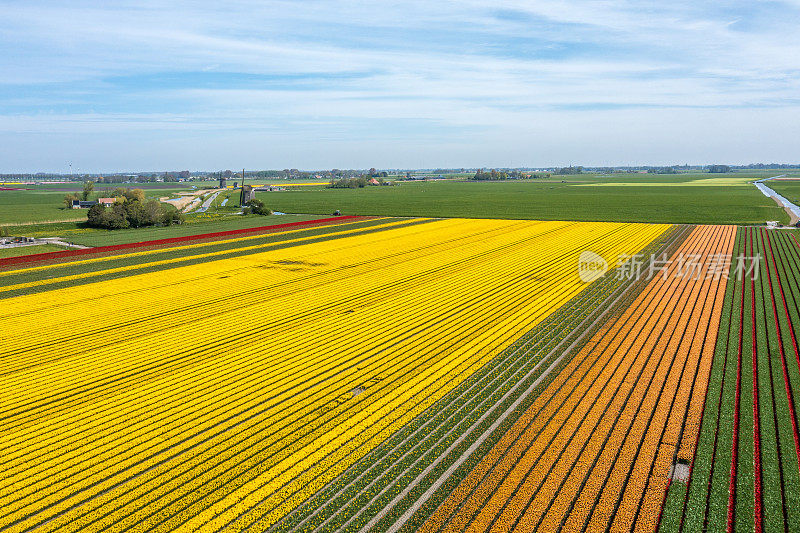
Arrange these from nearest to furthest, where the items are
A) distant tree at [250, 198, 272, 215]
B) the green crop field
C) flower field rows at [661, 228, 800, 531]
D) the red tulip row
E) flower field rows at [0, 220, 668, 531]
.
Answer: flower field rows at [661, 228, 800, 531] → flower field rows at [0, 220, 668, 531] → the red tulip row → distant tree at [250, 198, 272, 215] → the green crop field

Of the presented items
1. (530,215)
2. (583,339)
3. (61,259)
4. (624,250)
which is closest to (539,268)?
(624,250)

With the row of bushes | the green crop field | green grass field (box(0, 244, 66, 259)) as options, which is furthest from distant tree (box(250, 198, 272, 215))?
the green crop field

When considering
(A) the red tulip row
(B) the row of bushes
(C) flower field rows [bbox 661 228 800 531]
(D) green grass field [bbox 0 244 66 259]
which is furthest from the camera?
(B) the row of bushes

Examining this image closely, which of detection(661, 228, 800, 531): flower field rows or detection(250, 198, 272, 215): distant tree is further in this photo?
detection(250, 198, 272, 215): distant tree

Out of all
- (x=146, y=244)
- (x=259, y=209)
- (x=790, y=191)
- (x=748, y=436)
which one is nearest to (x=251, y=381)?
(x=748, y=436)

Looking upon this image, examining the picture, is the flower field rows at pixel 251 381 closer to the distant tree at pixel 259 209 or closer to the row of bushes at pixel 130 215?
the row of bushes at pixel 130 215

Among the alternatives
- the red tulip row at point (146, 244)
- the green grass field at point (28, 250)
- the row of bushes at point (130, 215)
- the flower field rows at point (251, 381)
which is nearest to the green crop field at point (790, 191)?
the red tulip row at point (146, 244)

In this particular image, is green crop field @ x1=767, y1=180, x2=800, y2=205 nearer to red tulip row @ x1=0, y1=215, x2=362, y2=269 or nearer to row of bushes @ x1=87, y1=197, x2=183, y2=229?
red tulip row @ x1=0, y1=215, x2=362, y2=269

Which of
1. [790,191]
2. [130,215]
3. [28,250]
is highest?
[790,191]

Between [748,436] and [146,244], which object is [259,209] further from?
[748,436]

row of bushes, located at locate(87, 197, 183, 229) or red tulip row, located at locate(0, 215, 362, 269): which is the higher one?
row of bushes, located at locate(87, 197, 183, 229)
